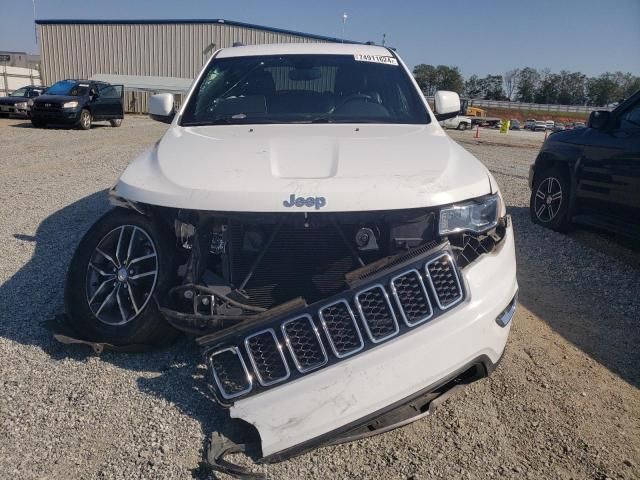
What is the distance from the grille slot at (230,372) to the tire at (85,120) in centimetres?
1709

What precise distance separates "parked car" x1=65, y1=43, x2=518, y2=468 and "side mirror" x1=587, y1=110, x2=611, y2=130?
2.90 m

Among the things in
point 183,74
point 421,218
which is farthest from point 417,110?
point 183,74

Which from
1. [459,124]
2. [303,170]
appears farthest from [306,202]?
[459,124]

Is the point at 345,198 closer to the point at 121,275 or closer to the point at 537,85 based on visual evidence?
the point at 121,275

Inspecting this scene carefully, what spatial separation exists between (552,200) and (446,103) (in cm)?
256

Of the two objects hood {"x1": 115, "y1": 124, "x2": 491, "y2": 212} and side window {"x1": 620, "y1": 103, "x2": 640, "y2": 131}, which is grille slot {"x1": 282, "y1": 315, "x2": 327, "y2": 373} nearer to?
hood {"x1": 115, "y1": 124, "x2": 491, "y2": 212}

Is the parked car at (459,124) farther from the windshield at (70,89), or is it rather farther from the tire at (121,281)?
the tire at (121,281)

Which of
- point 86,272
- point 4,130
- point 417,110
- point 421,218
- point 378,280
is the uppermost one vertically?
point 417,110

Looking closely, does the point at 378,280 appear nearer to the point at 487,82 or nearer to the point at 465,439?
the point at 465,439

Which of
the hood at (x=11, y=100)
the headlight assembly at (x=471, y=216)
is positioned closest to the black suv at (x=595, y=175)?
the headlight assembly at (x=471, y=216)

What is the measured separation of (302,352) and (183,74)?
115ft

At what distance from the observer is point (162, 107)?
4.11m

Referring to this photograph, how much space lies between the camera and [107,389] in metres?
2.65

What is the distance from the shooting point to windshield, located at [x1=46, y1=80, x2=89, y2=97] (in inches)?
685
